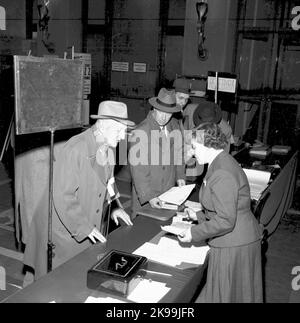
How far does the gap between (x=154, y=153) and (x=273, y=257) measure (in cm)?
214

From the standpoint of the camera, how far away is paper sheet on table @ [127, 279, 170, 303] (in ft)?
7.18

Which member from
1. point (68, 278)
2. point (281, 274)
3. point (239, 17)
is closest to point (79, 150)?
point (68, 278)

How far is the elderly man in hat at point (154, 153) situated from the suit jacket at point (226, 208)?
1.33 m

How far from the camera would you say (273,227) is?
569 centimetres

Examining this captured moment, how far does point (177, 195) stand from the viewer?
376cm

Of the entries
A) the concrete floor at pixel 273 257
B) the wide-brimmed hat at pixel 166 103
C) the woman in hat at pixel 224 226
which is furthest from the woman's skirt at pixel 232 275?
the wide-brimmed hat at pixel 166 103

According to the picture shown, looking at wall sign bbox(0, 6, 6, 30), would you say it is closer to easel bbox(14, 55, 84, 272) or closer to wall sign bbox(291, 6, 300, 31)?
wall sign bbox(291, 6, 300, 31)

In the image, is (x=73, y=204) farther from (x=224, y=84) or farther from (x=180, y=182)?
(x=224, y=84)

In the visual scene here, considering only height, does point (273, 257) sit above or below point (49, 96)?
below

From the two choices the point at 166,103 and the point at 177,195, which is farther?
the point at 166,103

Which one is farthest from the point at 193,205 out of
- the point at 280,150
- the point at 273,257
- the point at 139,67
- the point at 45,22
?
the point at 45,22

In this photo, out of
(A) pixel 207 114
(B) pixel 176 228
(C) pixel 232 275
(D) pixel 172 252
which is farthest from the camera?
(A) pixel 207 114

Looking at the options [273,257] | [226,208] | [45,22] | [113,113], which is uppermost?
[45,22]

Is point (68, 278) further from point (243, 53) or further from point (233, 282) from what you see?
point (243, 53)
